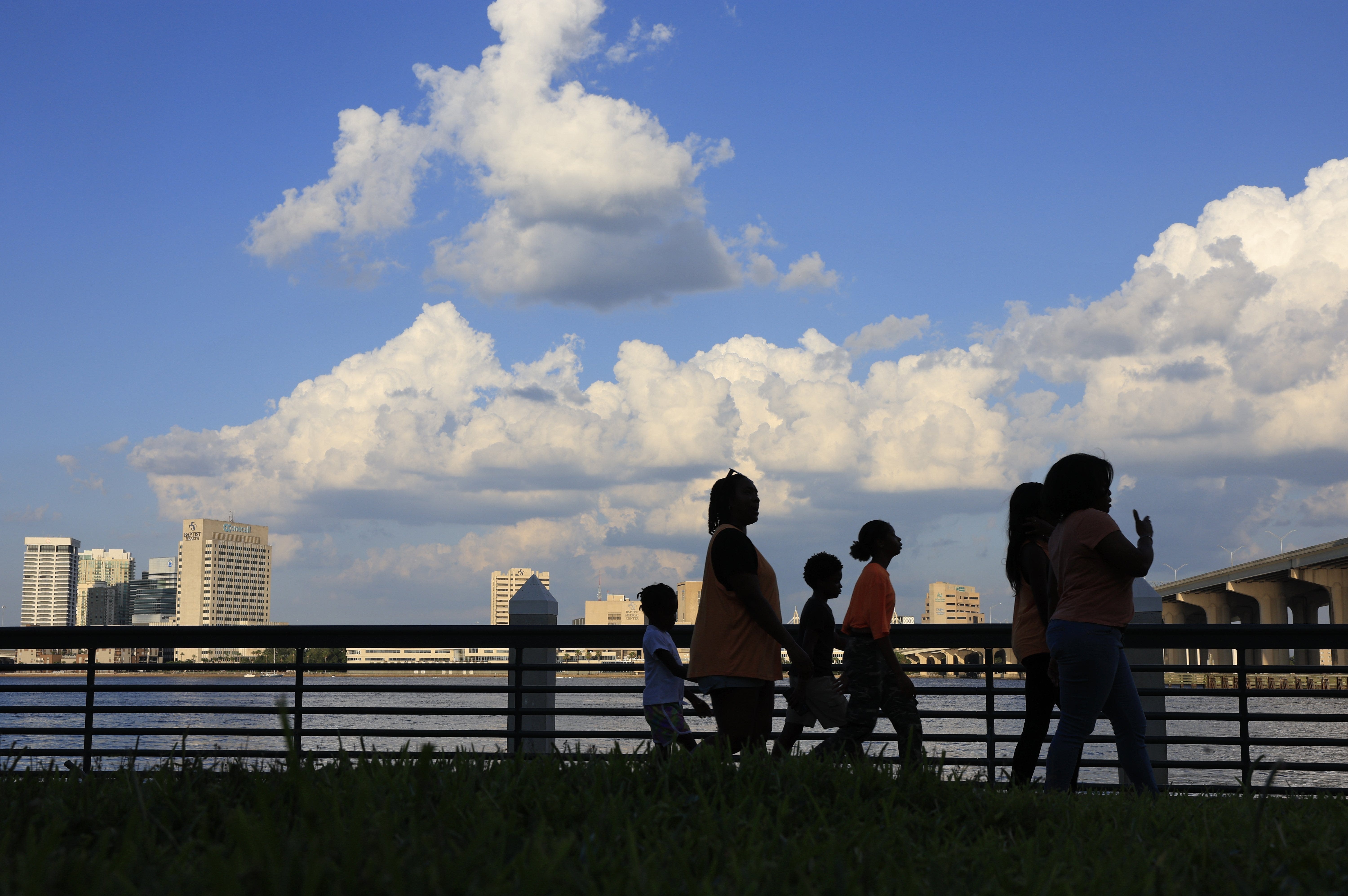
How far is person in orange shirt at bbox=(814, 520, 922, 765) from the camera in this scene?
6.26 metres

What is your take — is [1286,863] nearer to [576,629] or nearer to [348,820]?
[348,820]

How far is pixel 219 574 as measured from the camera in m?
192

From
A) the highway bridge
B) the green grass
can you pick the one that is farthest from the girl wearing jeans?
the highway bridge

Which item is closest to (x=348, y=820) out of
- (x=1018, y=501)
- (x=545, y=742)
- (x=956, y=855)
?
(x=956, y=855)

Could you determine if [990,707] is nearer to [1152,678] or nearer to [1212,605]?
[1152,678]

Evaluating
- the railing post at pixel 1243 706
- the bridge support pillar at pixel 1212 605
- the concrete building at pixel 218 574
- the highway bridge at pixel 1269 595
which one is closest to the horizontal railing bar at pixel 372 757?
the railing post at pixel 1243 706

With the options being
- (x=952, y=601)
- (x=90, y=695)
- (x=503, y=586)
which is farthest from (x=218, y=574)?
(x=90, y=695)

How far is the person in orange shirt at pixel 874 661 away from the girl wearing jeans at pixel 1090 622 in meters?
1.37

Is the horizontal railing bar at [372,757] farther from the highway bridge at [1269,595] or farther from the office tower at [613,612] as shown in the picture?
the highway bridge at [1269,595]

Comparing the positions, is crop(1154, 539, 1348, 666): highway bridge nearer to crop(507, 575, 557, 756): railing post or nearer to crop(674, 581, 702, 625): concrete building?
crop(674, 581, 702, 625): concrete building

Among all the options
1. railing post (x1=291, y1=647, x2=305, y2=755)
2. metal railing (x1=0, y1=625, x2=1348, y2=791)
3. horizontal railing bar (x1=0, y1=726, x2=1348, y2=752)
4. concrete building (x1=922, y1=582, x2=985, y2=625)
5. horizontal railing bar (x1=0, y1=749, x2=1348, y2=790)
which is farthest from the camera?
concrete building (x1=922, y1=582, x2=985, y2=625)

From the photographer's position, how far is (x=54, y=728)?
6.50 m

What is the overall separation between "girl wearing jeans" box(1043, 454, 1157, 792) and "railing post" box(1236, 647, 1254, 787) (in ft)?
7.37

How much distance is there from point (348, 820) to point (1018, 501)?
4569 millimetres
